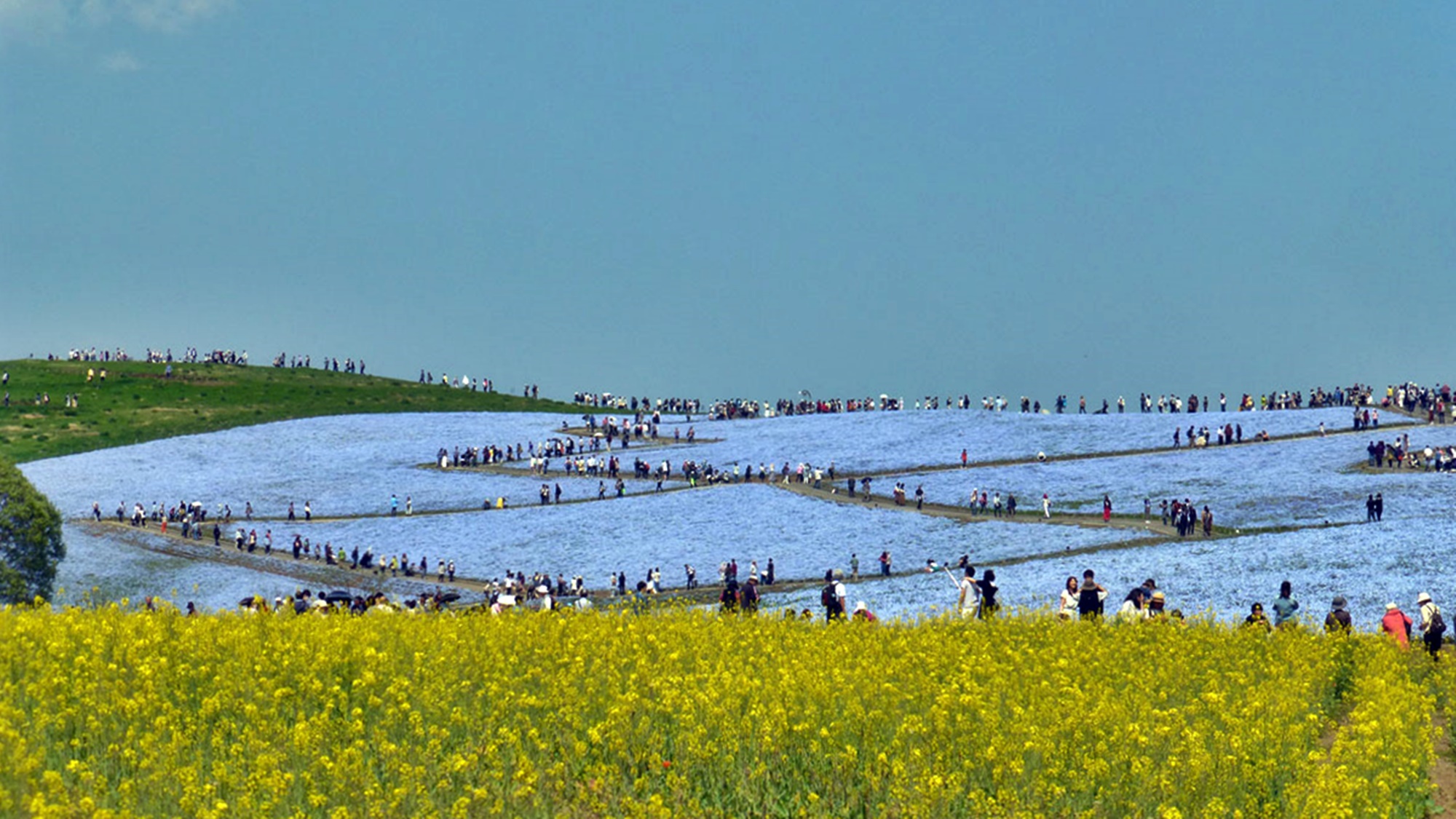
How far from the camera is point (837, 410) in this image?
392ft

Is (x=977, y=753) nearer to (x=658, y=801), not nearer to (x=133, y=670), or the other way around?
(x=658, y=801)

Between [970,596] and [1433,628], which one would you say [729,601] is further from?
[1433,628]

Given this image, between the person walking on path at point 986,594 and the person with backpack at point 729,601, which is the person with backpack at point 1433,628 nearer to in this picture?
the person walking on path at point 986,594

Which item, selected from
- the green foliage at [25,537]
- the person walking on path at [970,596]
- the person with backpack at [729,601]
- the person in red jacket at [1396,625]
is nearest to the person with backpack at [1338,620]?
the person in red jacket at [1396,625]

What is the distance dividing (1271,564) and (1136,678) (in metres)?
35.7

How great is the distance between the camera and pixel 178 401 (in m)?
128

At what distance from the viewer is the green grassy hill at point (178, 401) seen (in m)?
111

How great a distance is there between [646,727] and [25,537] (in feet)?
139

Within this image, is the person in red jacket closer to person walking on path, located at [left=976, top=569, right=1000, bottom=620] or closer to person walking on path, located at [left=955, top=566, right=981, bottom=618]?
person walking on path, located at [left=976, top=569, right=1000, bottom=620]

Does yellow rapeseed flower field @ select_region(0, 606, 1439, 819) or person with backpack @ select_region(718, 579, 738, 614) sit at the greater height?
yellow rapeseed flower field @ select_region(0, 606, 1439, 819)

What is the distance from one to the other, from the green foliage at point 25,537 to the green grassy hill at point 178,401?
170 ft

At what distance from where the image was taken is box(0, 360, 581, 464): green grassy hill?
111 m

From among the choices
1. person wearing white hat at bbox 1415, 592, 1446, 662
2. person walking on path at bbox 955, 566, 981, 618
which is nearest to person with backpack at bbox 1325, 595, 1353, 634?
person wearing white hat at bbox 1415, 592, 1446, 662

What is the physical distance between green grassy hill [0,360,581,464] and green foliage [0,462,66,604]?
5190cm
